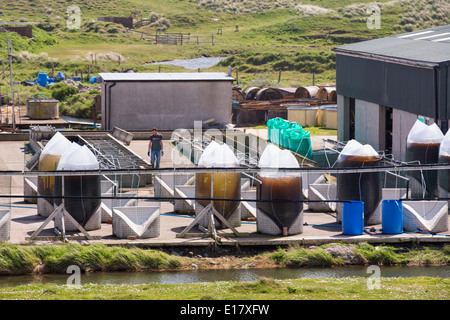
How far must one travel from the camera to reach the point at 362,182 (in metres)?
23.1

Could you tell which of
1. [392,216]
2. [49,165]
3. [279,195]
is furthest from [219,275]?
[49,165]

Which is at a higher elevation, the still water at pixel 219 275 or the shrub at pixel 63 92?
the shrub at pixel 63 92

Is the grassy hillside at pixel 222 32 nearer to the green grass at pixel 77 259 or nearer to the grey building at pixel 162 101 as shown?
A: the grey building at pixel 162 101

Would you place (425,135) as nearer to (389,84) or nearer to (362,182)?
(362,182)

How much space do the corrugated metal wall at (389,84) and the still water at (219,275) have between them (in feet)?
41.2

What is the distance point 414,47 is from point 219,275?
2085 centimetres

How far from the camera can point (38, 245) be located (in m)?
20.3

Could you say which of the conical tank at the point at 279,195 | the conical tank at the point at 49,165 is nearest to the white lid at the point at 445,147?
the conical tank at the point at 279,195

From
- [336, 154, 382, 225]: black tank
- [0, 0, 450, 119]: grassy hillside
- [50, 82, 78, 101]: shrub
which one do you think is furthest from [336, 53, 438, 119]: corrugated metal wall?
[50, 82, 78, 101]: shrub

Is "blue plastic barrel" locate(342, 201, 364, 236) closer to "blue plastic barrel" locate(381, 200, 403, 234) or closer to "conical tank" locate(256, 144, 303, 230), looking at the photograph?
"blue plastic barrel" locate(381, 200, 403, 234)

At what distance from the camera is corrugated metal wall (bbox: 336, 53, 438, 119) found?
3244 cm

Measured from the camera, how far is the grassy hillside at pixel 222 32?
303 feet
